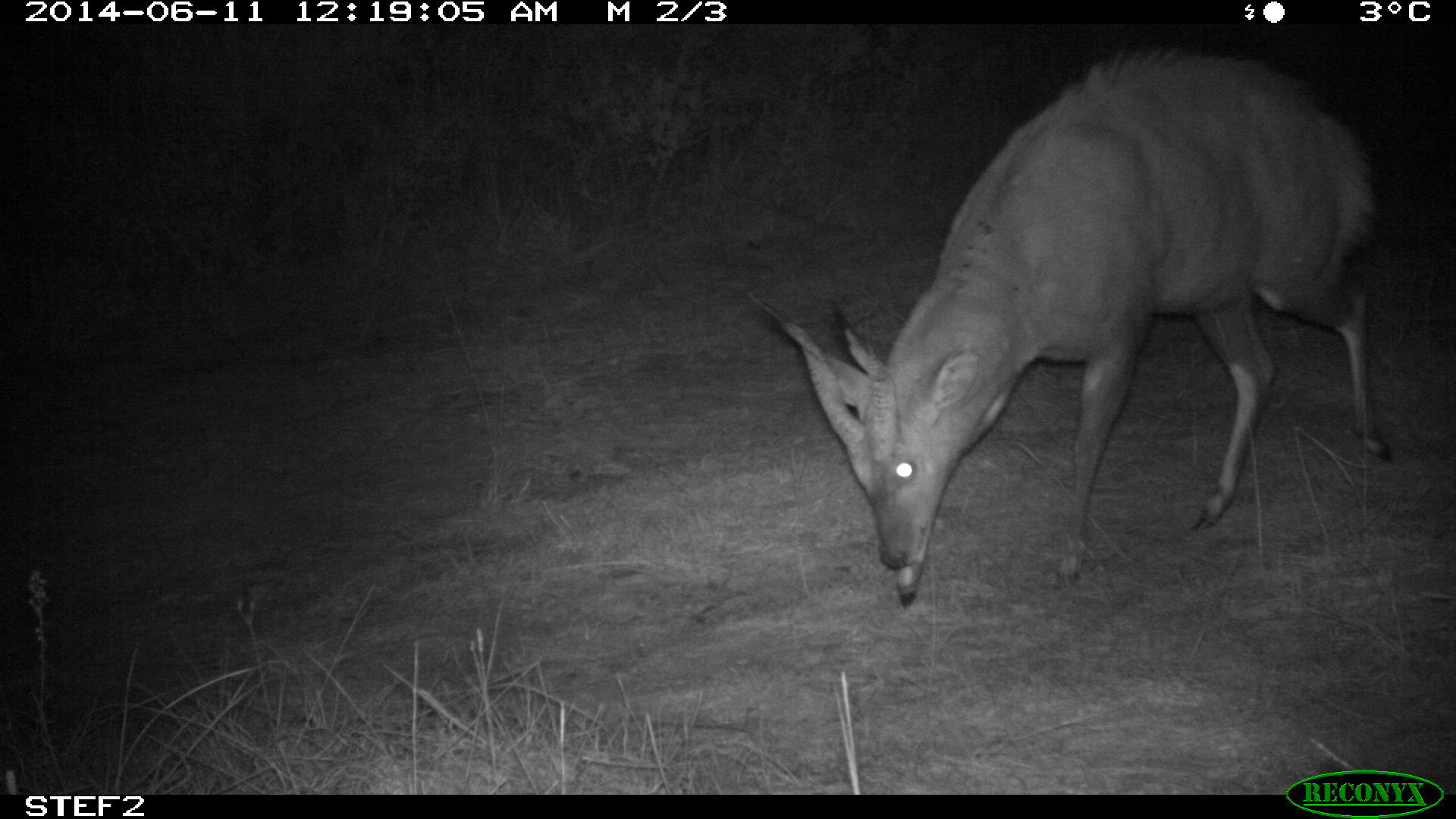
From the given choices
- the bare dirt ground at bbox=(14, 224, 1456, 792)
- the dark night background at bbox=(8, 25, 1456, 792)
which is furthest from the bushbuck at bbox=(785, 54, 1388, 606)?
the dark night background at bbox=(8, 25, 1456, 792)

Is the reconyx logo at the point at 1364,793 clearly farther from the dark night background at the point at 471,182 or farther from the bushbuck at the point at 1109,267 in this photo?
the dark night background at the point at 471,182

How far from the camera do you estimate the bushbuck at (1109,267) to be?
5.82 m

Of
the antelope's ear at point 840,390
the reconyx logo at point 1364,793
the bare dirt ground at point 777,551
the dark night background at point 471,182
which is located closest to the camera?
the reconyx logo at point 1364,793

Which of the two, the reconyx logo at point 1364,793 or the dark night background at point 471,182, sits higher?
the dark night background at point 471,182

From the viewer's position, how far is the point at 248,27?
41.1 feet

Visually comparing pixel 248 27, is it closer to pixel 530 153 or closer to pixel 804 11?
pixel 530 153

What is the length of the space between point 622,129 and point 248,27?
12.2ft

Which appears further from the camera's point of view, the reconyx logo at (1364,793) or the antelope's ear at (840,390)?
the antelope's ear at (840,390)

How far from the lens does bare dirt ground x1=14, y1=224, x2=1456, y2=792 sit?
5.08 metres

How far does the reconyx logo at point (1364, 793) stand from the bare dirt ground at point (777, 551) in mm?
99

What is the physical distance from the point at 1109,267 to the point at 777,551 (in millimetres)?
2235

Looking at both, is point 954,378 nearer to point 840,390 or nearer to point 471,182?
point 840,390

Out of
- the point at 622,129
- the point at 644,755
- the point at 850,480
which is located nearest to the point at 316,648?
the point at 644,755

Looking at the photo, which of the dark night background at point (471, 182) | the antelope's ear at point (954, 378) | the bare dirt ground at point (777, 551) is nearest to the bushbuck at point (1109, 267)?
the antelope's ear at point (954, 378)
